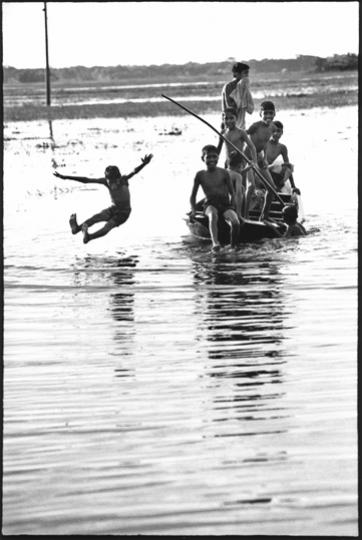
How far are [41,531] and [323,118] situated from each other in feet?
90.6

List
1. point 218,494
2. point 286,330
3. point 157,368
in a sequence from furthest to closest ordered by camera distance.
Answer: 1. point 286,330
2. point 157,368
3. point 218,494

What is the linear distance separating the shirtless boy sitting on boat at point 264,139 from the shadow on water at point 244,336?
106 cm

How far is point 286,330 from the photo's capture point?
24.5 feet

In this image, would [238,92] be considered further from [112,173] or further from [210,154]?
[112,173]

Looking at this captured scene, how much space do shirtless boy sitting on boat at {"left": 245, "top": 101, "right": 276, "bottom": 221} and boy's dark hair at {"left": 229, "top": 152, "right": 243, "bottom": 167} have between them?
414 millimetres

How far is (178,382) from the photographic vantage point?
20.5 feet

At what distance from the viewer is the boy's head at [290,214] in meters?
11.5

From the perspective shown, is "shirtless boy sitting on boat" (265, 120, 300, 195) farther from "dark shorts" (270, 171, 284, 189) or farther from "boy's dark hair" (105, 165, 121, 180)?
"boy's dark hair" (105, 165, 121, 180)

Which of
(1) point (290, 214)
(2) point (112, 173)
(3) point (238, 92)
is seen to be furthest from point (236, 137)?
(2) point (112, 173)

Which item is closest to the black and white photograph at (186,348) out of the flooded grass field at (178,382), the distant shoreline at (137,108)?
the flooded grass field at (178,382)

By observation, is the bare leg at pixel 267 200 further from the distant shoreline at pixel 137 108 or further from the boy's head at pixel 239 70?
the distant shoreline at pixel 137 108

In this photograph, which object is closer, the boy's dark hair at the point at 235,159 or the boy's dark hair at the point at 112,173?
the boy's dark hair at the point at 235,159

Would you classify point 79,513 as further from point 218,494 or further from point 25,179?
point 25,179

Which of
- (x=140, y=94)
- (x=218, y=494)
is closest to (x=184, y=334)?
(x=218, y=494)
